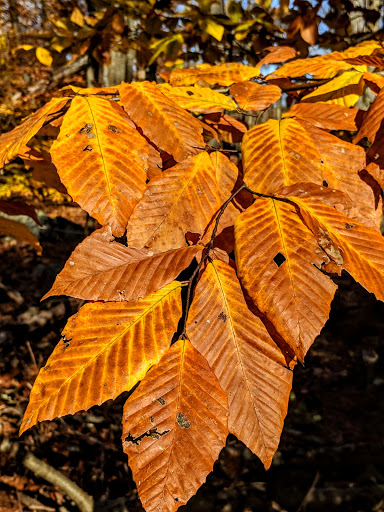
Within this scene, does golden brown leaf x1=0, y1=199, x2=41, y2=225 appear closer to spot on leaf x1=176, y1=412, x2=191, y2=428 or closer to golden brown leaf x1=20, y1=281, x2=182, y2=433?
golden brown leaf x1=20, y1=281, x2=182, y2=433

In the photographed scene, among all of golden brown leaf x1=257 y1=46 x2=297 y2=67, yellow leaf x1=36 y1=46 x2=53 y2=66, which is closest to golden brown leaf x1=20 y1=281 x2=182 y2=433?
golden brown leaf x1=257 y1=46 x2=297 y2=67

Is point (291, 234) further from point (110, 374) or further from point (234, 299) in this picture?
point (110, 374)

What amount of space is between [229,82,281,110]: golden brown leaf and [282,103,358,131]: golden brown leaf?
55 millimetres

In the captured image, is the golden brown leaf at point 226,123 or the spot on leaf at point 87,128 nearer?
the spot on leaf at point 87,128

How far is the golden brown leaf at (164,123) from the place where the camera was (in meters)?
0.61

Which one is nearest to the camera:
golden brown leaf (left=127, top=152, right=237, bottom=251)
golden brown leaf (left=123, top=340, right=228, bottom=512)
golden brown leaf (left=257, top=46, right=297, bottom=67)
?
golden brown leaf (left=123, top=340, right=228, bottom=512)

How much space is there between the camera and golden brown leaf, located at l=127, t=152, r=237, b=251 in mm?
527

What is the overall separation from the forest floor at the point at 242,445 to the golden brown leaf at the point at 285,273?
7.10ft

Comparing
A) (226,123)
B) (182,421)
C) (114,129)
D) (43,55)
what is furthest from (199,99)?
(43,55)

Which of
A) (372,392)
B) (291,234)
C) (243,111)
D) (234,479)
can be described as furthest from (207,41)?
(372,392)

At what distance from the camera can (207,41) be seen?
2.11 metres

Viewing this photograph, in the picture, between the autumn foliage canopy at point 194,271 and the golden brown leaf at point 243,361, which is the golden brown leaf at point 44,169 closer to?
the autumn foliage canopy at point 194,271

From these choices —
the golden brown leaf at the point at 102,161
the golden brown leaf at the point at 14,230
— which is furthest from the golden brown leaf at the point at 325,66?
the golden brown leaf at the point at 14,230

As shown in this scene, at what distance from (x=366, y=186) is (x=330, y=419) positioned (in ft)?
10.6
